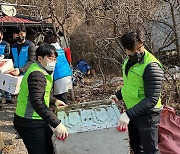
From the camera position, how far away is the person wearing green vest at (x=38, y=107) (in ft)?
9.27

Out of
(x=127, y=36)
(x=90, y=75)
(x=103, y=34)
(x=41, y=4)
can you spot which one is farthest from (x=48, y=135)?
(x=90, y=75)

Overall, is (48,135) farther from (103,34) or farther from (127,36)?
(103,34)

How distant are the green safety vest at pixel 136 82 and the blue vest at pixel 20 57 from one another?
2632 millimetres

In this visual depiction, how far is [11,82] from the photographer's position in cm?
408

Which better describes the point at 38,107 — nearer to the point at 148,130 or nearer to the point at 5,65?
the point at 148,130

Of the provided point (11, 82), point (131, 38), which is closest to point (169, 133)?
point (131, 38)

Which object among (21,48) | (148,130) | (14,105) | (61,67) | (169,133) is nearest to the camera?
(148,130)

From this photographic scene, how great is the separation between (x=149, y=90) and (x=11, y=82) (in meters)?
1.93

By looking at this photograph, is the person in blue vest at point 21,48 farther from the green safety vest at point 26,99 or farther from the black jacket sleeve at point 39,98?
the black jacket sleeve at point 39,98

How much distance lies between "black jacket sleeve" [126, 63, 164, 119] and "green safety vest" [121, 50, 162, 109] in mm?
62

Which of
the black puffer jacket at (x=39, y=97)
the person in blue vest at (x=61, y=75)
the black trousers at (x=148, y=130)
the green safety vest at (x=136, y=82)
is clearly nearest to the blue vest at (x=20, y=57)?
the person in blue vest at (x=61, y=75)

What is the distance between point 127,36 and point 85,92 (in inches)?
228

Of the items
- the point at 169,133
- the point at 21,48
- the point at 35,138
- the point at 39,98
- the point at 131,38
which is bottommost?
the point at 169,133

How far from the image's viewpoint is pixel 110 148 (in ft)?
9.25
